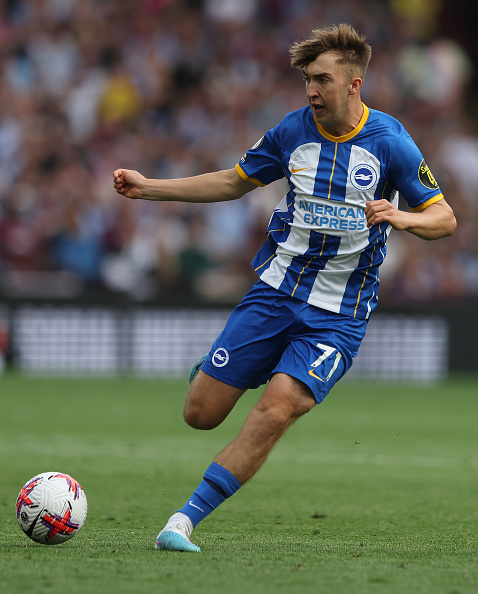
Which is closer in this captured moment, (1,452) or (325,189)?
(325,189)

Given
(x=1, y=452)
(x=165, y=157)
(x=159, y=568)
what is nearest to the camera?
(x=159, y=568)

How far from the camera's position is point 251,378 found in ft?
18.5

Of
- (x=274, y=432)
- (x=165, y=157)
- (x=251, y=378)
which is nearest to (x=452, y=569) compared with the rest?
(x=274, y=432)

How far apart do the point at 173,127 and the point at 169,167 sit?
4.37ft

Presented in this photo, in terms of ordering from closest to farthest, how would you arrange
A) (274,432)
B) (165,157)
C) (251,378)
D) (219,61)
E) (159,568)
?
(159,568)
(274,432)
(251,378)
(165,157)
(219,61)

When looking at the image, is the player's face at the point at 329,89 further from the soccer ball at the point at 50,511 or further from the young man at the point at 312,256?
the soccer ball at the point at 50,511

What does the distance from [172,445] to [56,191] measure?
7.12 metres

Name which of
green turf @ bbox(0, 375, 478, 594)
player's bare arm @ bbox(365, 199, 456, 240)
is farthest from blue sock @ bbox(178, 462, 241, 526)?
player's bare arm @ bbox(365, 199, 456, 240)

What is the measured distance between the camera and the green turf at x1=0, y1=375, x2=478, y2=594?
14.8 feet

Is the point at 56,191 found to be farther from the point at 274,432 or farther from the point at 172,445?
the point at 274,432

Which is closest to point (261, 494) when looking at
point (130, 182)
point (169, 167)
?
point (130, 182)

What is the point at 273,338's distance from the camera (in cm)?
559

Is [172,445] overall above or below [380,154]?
below

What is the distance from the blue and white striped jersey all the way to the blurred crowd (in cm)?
1014
